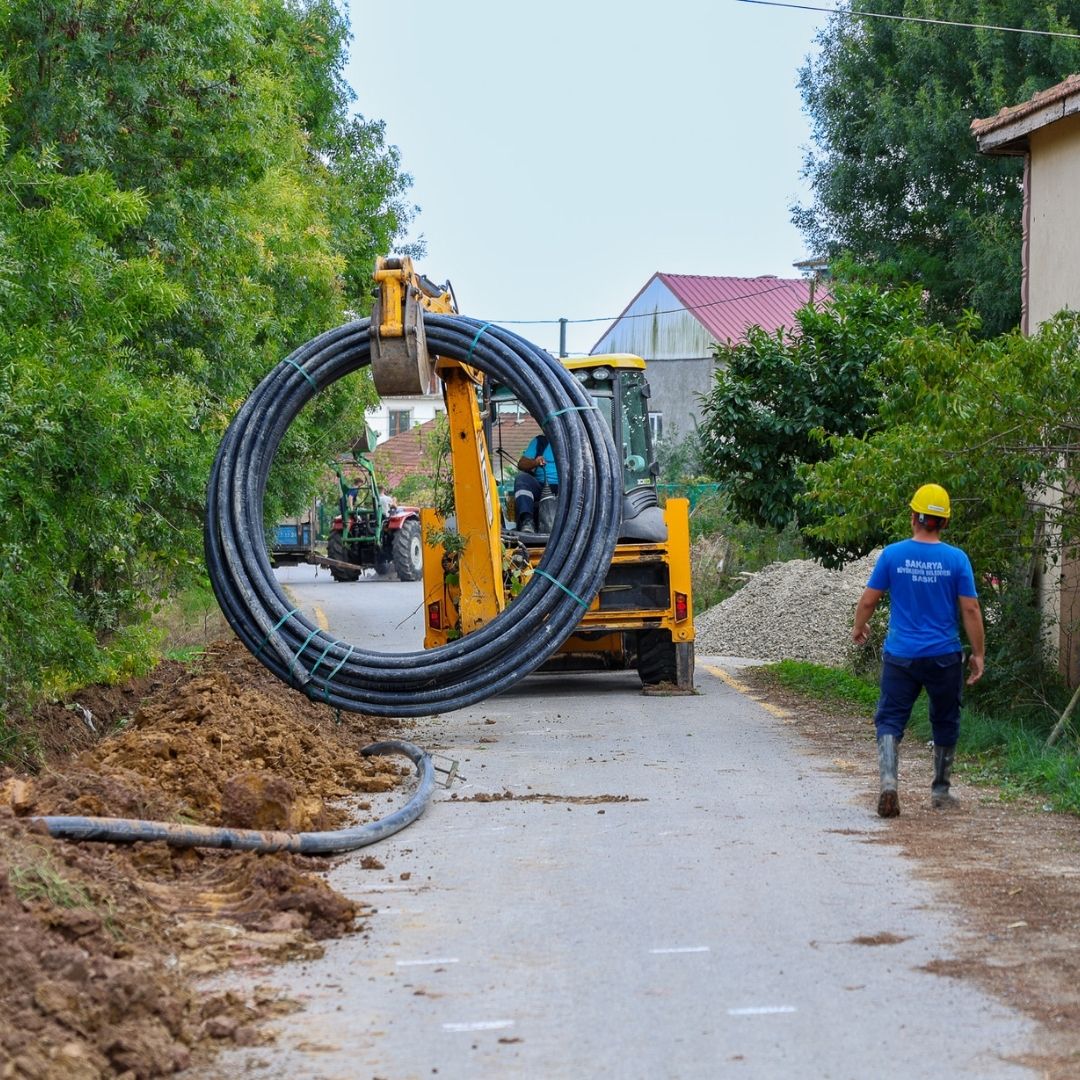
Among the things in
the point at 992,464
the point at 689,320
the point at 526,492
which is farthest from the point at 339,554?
the point at 992,464

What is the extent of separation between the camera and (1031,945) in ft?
20.2

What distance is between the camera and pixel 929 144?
2733 centimetres

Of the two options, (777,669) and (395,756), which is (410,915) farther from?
(777,669)

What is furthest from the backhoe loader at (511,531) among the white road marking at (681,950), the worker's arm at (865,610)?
the white road marking at (681,950)

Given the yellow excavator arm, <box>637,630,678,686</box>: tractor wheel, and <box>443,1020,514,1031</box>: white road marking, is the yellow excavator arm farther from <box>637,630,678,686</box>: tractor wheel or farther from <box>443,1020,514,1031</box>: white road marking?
<box>443,1020,514,1031</box>: white road marking

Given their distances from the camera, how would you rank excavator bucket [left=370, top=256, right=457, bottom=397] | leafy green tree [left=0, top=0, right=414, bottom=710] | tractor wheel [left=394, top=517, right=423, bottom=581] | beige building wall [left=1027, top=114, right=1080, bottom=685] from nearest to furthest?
leafy green tree [left=0, top=0, right=414, bottom=710] → excavator bucket [left=370, top=256, right=457, bottom=397] → beige building wall [left=1027, top=114, right=1080, bottom=685] → tractor wheel [left=394, top=517, right=423, bottom=581]

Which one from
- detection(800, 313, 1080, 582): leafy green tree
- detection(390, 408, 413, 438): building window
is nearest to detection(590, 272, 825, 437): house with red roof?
detection(390, 408, 413, 438): building window

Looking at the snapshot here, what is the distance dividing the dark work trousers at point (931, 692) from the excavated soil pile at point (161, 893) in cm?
305

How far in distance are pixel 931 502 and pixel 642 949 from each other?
4011 millimetres

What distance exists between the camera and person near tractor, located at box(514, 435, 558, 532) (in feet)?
52.4

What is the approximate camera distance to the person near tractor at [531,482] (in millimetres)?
15969

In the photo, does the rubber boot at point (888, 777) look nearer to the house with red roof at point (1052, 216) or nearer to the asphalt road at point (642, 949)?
the asphalt road at point (642, 949)

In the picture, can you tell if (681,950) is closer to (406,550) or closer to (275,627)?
(275,627)

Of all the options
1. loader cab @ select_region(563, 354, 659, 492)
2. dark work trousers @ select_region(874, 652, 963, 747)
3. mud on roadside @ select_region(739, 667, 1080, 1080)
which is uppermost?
loader cab @ select_region(563, 354, 659, 492)
